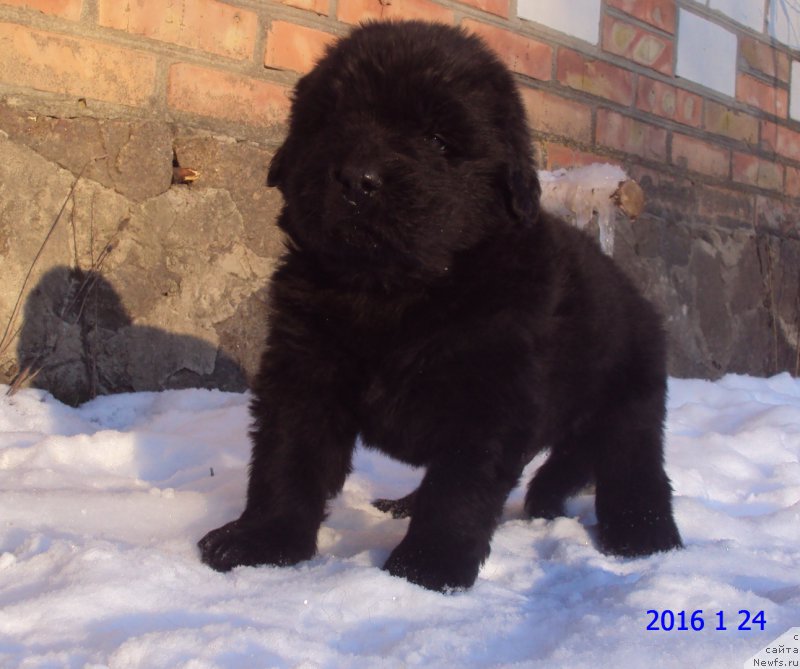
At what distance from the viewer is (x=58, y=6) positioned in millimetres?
2617

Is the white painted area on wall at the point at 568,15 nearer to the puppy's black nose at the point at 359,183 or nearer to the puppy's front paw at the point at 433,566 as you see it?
the puppy's black nose at the point at 359,183

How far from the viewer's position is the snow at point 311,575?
1.27m

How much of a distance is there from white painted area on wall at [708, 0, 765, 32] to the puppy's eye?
3.45m

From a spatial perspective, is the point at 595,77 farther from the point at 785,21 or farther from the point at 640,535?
the point at 640,535

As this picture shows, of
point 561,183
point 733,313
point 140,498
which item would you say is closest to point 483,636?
point 140,498

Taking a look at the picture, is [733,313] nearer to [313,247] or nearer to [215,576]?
[313,247]

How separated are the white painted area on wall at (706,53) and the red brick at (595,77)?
44 cm

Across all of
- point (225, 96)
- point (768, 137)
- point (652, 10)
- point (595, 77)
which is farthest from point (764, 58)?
point (225, 96)

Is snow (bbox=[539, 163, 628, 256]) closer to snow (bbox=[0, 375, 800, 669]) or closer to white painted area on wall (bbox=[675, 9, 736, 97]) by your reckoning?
snow (bbox=[0, 375, 800, 669])

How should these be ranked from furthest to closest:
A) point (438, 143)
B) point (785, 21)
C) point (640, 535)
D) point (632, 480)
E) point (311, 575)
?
point (785, 21), point (632, 480), point (640, 535), point (438, 143), point (311, 575)

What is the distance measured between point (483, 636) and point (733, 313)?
3.73 metres

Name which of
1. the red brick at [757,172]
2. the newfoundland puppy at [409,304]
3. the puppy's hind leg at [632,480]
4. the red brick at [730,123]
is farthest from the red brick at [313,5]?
the red brick at [757,172]

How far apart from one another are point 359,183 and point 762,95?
4.01 m

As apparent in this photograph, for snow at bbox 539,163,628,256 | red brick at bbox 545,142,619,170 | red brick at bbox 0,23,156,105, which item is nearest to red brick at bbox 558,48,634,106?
red brick at bbox 545,142,619,170
